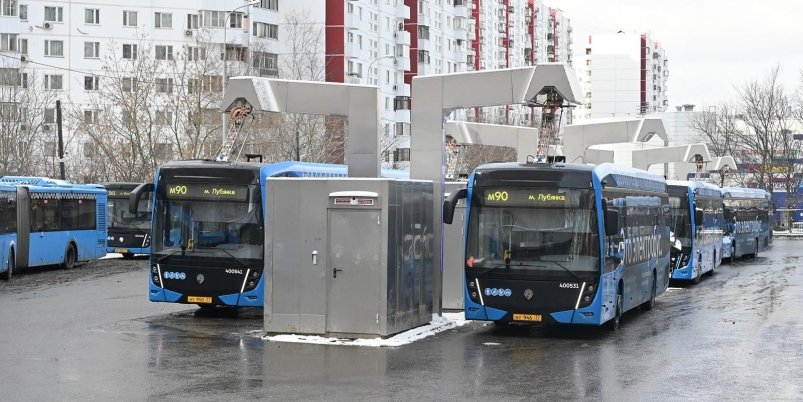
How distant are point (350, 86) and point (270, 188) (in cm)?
373

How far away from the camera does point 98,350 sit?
17.7m

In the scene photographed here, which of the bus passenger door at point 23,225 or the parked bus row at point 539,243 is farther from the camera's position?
the bus passenger door at point 23,225

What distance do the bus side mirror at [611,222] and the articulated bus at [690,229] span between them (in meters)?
13.8

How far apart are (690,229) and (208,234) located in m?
16.8

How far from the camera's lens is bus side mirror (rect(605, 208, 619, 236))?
20094 millimetres

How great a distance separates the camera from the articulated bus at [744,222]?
48.1m

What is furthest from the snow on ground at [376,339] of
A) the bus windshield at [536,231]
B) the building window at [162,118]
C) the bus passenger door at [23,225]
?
the building window at [162,118]

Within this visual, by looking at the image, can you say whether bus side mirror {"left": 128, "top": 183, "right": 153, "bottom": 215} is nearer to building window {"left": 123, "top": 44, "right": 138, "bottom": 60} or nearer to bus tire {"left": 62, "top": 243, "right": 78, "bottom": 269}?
bus tire {"left": 62, "top": 243, "right": 78, "bottom": 269}

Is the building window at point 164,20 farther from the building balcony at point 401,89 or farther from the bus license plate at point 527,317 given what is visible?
the bus license plate at point 527,317

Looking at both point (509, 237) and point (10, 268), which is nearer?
point (509, 237)

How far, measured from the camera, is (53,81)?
8725 centimetres

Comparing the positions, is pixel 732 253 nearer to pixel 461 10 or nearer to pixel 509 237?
pixel 509 237

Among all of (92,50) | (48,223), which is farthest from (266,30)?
(48,223)

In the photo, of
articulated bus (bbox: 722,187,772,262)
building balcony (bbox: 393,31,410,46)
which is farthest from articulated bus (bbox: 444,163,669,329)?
building balcony (bbox: 393,31,410,46)
